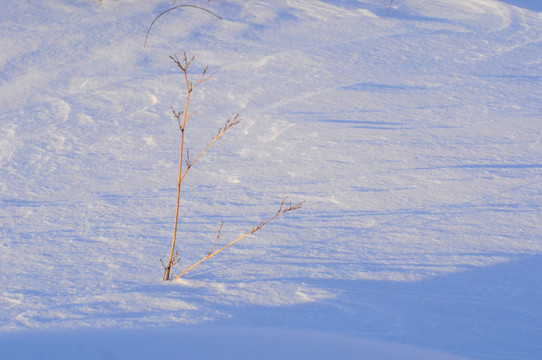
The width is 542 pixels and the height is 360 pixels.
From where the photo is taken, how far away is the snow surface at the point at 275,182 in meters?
1.75

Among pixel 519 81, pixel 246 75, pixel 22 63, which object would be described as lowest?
pixel 22 63

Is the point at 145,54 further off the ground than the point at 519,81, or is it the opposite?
the point at 519,81

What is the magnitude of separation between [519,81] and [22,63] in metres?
3.25

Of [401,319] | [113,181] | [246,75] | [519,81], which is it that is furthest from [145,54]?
[401,319]

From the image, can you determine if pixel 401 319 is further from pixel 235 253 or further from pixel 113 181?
pixel 113 181

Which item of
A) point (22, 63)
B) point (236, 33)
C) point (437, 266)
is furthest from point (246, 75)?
point (437, 266)

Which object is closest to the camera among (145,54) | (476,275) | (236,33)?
(476,275)

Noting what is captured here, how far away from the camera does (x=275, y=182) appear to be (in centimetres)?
267

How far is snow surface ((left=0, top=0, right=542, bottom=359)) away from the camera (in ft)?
5.74

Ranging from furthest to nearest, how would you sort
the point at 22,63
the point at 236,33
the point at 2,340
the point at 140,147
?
the point at 236,33, the point at 22,63, the point at 140,147, the point at 2,340

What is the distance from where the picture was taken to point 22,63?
12.1ft

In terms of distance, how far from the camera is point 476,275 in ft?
6.63

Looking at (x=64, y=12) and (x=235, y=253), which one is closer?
(x=235, y=253)

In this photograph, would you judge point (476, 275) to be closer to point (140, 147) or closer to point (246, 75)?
point (140, 147)
